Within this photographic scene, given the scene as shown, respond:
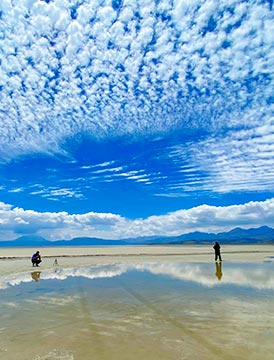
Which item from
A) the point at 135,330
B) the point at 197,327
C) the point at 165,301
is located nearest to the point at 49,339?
the point at 135,330

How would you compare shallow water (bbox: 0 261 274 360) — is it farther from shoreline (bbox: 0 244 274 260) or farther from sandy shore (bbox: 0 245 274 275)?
shoreline (bbox: 0 244 274 260)

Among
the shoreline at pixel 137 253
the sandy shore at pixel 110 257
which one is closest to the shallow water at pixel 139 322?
the sandy shore at pixel 110 257

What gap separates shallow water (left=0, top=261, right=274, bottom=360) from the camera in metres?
8.30

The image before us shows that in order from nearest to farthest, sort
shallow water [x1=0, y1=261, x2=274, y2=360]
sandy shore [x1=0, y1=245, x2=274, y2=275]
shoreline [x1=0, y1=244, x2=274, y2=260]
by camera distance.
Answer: shallow water [x1=0, y1=261, x2=274, y2=360], sandy shore [x1=0, y1=245, x2=274, y2=275], shoreline [x1=0, y1=244, x2=274, y2=260]

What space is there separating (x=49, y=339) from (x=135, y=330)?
8.53ft

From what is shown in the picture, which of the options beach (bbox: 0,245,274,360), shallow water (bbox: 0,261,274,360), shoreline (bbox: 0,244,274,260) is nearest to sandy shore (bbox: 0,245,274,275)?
shoreline (bbox: 0,244,274,260)

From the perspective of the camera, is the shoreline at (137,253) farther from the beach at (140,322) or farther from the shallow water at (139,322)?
the beach at (140,322)

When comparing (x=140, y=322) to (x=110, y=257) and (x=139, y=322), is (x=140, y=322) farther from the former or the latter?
(x=110, y=257)

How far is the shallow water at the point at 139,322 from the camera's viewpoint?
27.2ft

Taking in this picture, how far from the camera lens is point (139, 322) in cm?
1116

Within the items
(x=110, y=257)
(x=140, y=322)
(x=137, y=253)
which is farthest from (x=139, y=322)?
(x=137, y=253)

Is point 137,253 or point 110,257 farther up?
point 137,253

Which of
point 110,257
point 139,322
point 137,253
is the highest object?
point 137,253

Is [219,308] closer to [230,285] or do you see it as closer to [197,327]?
[197,327]
